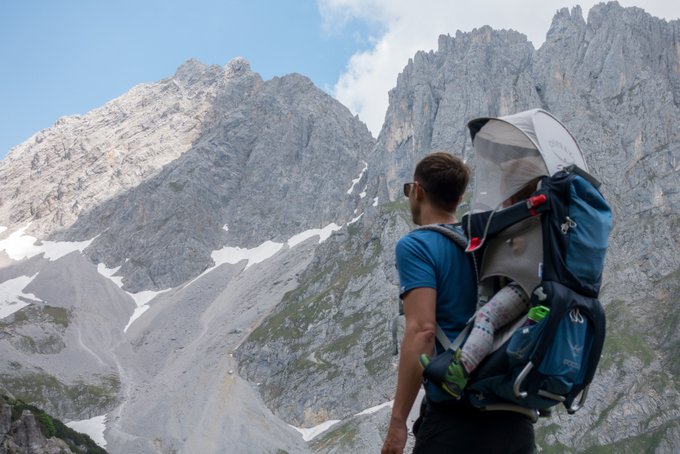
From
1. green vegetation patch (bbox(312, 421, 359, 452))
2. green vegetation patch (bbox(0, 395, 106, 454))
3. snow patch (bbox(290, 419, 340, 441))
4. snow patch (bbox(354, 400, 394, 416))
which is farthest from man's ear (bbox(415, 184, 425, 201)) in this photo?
snow patch (bbox(290, 419, 340, 441))

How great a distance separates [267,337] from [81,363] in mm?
43263

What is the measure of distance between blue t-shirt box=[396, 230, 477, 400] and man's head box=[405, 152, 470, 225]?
48 centimetres

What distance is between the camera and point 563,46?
174m

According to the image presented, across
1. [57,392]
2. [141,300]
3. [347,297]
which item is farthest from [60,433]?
[141,300]

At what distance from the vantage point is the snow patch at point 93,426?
121 metres

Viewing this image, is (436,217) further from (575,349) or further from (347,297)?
(347,297)

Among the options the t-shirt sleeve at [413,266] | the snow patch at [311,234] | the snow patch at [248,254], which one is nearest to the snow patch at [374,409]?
the snow patch at [311,234]

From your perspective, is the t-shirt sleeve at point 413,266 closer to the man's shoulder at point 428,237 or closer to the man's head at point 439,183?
the man's shoulder at point 428,237

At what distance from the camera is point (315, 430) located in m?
117

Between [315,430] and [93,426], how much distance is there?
1688 inches

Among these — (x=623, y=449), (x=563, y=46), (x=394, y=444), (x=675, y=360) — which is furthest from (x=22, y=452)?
(x=563, y=46)

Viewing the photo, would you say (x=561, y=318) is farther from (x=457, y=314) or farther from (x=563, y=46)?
(x=563, y=46)

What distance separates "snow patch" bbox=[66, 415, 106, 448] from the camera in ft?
398

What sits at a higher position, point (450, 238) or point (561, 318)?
point (450, 238)
